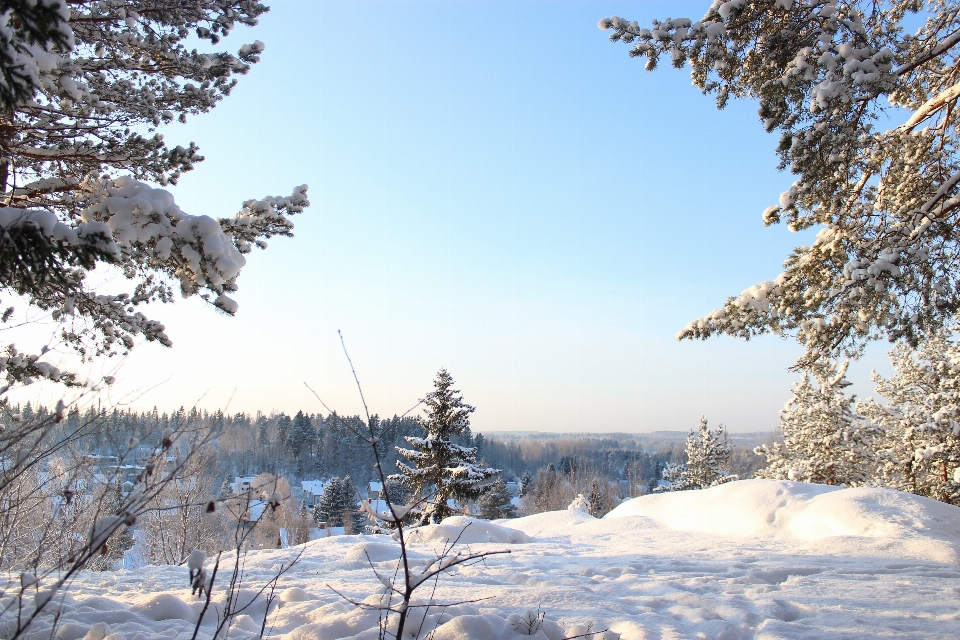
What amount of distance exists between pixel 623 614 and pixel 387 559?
297 centimetres

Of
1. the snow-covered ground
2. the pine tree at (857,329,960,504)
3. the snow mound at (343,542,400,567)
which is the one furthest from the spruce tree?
the snow mound at (343,542,400,567)

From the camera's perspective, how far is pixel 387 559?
18.9ft

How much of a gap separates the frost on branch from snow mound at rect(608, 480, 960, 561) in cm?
300

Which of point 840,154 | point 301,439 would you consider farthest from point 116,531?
point 301,439

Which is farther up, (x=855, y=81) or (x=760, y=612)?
(x=855, y=81)

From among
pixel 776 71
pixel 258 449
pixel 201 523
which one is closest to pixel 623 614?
pixel 776 71

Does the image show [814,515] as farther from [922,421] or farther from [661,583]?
[922,421]

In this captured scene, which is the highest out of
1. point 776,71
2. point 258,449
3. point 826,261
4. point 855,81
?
point 776,71

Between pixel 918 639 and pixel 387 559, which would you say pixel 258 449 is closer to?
pixel 387 559

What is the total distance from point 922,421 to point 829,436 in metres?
3.54

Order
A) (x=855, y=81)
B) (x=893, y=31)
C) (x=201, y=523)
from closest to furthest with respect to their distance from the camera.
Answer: (x=855, y=81) → (x=893, y=31) → (x=201, y=523)

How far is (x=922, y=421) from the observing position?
553 inches

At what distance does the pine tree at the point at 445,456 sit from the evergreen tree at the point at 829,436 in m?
11.0

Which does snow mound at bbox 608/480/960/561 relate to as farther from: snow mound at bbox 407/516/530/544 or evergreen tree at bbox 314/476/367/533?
evergreen tree at bbox 314/476/367/533
